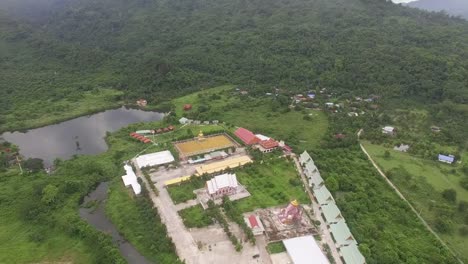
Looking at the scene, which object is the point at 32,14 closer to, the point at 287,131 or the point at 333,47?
the point at 333,47

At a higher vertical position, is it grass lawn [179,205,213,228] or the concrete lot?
grass lawn [179,205,213,228]

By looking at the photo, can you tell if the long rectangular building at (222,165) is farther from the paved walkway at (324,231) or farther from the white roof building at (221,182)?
the paved walkway at (324,231)

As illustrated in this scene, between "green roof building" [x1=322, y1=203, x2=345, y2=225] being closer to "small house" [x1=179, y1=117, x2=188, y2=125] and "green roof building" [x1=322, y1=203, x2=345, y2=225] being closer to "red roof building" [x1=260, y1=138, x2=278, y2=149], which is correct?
"red roof building" [x1=260, y1=138, x2=278, y2=149]

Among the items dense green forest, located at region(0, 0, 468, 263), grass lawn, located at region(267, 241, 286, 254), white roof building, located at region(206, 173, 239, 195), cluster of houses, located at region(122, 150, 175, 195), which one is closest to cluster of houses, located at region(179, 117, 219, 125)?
dense green forest, located at region(0, 0, 468, 263)

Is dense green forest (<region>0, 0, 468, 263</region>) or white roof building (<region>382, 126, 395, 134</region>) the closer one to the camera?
dense green forest (<region>0, 0, 468, 263</region>)

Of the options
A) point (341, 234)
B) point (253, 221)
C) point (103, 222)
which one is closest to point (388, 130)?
point (341, 234)

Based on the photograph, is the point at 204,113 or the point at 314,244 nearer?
the point at 314,244

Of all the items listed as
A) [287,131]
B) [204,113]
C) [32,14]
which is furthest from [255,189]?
[32,14]

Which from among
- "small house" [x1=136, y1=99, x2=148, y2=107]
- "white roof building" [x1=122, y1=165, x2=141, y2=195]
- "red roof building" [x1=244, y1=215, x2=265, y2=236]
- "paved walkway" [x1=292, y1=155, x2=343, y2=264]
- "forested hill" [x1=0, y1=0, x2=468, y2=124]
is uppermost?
"forested hill" [x1=0, y1=0, x2=468, y2=124]

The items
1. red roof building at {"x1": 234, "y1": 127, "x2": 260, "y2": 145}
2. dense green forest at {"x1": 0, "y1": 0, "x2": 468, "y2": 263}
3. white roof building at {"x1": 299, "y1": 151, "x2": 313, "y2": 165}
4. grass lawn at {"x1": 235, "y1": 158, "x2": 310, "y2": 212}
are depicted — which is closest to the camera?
dense green forest at {"x1": 0, "y1": 0, "x2": 468, "y2": 263}
